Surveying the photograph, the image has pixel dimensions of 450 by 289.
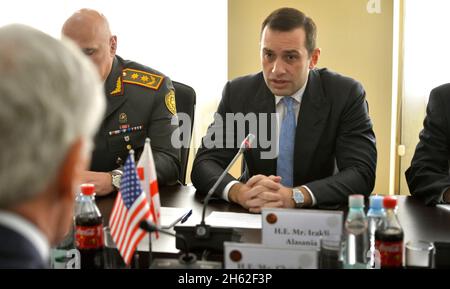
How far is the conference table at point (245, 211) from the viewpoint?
1788mm

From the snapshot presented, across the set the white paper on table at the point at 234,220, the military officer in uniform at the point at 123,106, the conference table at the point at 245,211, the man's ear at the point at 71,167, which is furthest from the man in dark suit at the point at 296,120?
the man's ear at the point at 71,167

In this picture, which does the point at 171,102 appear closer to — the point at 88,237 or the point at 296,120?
the point at 296,120

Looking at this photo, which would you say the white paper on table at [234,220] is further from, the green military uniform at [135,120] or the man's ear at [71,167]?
the man's ear at [71,167]

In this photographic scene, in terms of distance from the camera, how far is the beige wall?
439 cm

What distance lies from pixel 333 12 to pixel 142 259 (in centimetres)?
321

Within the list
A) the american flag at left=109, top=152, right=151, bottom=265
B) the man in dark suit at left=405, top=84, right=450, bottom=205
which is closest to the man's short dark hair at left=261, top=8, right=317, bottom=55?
the man in dark suit at left=405, top=84, right=450, bottom=205

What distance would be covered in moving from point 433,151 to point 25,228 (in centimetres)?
204

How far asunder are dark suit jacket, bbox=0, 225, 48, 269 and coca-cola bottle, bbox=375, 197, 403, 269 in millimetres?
899

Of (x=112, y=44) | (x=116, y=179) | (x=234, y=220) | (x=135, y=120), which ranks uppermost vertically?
(x=112, y=44)

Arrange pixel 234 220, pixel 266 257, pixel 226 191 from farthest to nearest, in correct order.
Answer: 1. pixel 226 191
2. pixel 234 220
3. pixel 266 257

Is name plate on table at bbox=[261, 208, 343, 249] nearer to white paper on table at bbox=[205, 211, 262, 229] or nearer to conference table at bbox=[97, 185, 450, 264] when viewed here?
conference table at bbox=[97, 185, 450, 264]

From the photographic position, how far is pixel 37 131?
0.79 metres

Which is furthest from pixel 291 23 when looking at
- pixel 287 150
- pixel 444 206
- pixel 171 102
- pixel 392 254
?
pixel 392 254
